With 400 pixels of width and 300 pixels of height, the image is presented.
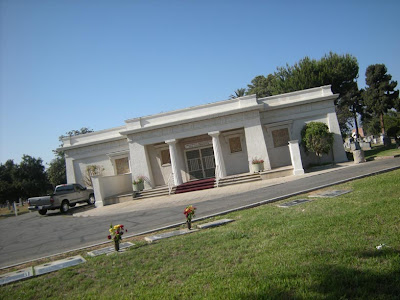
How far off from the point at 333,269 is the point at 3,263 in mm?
7794

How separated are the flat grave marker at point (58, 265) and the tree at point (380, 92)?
4484 centimetres

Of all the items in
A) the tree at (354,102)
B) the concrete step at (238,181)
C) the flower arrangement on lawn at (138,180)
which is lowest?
the concrete step at (238,181)

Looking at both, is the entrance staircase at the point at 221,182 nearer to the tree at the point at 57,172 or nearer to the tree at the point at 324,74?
the tree at the point at 324,74

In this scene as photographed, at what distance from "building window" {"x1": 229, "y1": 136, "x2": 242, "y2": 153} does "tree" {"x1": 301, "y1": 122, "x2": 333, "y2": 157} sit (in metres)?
4.85

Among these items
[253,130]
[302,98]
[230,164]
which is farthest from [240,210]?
[302,98]

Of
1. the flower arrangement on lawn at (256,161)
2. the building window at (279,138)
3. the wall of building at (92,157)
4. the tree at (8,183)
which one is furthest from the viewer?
the tree at (8,183)

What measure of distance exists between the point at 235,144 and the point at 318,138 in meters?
6.07

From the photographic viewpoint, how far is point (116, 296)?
382 cm

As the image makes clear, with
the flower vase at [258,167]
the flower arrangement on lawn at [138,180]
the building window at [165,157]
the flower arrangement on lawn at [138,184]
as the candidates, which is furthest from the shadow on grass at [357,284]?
the building window at [165,157]

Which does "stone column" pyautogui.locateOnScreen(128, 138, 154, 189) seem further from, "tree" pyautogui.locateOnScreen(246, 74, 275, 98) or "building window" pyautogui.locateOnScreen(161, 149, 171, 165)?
"tree" pyautogui.locateOnScreen(246, 74, 275, 98)

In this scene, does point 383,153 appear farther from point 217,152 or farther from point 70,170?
point 70,170

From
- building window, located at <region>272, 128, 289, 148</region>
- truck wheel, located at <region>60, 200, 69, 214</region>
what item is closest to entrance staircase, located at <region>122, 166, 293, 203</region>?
building window, located at <region>272, 128, 289, 148</region>

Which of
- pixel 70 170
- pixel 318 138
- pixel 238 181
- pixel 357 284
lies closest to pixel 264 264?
pixel 357 284

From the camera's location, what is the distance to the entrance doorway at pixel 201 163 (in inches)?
901
